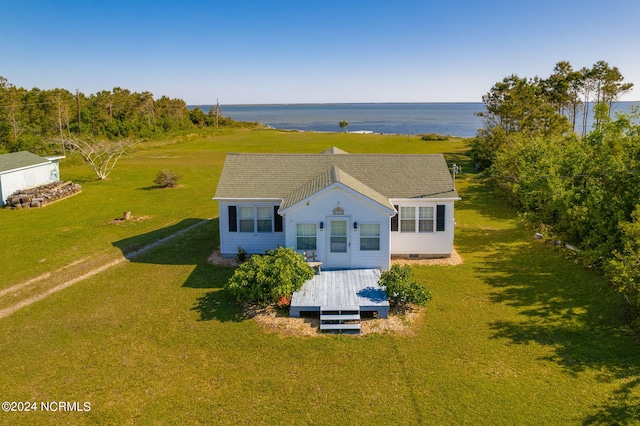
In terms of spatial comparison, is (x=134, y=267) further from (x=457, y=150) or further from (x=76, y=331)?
(x=457, y=150)

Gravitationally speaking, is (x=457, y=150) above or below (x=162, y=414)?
above

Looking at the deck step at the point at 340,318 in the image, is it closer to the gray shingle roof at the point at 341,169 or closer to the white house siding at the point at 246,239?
the white house siding at the point at 246,239

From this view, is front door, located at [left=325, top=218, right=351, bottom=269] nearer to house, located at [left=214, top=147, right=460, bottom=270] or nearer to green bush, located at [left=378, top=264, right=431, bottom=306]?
house, located at [left=214, top=147, right=460, bottom=270]

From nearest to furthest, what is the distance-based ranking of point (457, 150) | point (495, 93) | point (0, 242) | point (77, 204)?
1. point (0, 242)
2. point (77, 204)
3. point (495, 93)
4. point (457, 150)

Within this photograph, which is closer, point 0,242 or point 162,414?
point 162,414

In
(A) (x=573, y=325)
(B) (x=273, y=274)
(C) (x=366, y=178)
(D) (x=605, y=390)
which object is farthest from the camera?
(C) (x=366, y=178)

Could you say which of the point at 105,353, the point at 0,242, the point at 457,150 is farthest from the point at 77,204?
the point at 457,150

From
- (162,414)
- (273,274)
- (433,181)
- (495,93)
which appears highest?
(495,93)
